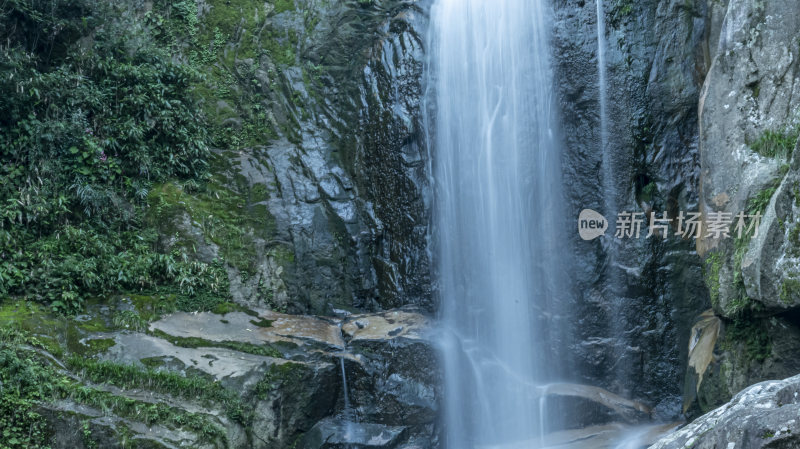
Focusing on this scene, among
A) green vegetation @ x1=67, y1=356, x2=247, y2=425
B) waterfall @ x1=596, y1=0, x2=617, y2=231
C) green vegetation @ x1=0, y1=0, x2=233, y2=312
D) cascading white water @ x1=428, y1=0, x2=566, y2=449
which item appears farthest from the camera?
waterfall @ x1=596, y1=0, x2=617, y2=231

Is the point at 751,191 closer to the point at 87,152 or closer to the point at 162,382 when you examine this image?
the point at 162,382

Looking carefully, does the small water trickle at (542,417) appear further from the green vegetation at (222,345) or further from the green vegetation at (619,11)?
the green vegetation at (619,11)

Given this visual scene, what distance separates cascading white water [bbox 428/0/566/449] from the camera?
8.66 meters

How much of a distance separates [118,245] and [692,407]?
26.4 ft

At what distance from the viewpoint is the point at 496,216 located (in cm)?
949

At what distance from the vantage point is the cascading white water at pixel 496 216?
8.66 metres

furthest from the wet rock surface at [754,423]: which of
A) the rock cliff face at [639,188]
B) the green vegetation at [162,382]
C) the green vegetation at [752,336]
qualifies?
the green vegetation at [162,382]

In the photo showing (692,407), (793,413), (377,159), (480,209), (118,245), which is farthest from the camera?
(377,159)

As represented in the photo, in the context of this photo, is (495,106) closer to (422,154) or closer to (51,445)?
(422,154)

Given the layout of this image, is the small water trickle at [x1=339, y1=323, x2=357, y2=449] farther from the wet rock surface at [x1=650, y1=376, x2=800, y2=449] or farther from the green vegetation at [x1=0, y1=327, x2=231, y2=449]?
the wet rock surface at [x1=650, y1=376, x2=800, y2=449]

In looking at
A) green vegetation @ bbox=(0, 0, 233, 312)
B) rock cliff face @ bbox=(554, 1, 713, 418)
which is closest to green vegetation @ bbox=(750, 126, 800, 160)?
rock cliff face @ bbox=(554, 1, 713, 418)

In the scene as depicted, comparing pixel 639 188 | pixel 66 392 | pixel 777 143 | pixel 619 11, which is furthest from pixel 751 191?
pixel 66 392

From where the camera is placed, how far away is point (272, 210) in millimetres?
9922

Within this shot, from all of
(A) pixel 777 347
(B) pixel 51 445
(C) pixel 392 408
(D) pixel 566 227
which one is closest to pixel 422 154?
(D) pixel 566 227
